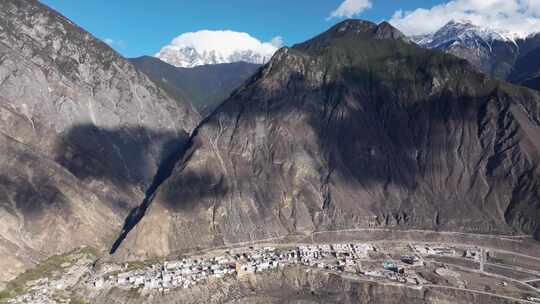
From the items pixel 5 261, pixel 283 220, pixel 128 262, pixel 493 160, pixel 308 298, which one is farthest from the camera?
pixel 493 160

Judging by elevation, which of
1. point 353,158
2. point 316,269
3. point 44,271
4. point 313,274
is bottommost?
point 44,271

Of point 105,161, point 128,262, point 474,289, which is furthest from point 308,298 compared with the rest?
point 105,161

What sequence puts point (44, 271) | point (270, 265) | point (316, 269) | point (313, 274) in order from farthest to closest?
1. point (270, 265)
2. point (316, 269)
3. point (44, 271)
4. point (313, 274)

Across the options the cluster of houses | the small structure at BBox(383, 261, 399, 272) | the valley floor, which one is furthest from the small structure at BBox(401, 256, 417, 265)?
the small structure at BBox(383, 261, 399, 272)

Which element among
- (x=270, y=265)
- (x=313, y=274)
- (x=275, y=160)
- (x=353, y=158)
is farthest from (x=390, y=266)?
(x=275, y=160)

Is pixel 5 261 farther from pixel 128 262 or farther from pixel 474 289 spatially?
pixel 474 289

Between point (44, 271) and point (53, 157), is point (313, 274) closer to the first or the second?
point (44, 271)
